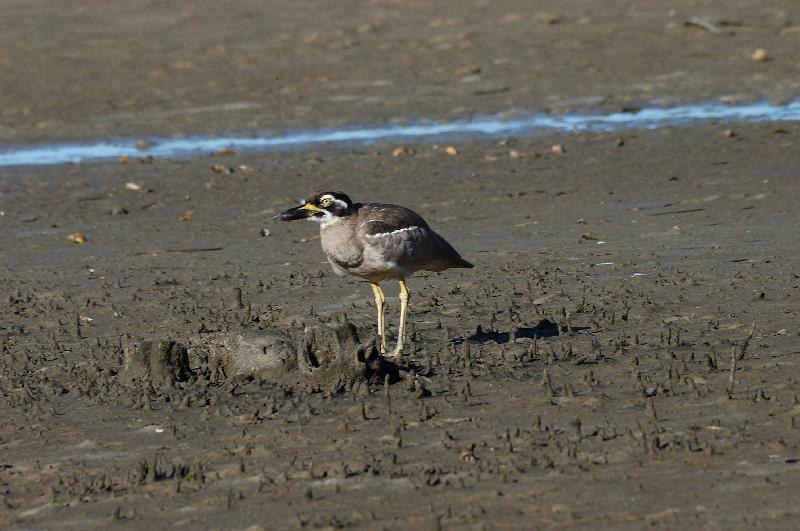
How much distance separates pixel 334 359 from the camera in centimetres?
834

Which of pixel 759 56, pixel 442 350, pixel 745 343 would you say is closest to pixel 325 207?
pixel 442 350

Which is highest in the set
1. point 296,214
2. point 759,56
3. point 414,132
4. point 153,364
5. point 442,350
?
point 759,56

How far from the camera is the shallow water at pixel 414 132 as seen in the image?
59.2 ft

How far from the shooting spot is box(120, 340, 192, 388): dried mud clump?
8602 mm

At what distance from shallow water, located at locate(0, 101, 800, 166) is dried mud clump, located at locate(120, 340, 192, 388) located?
9.28 meters

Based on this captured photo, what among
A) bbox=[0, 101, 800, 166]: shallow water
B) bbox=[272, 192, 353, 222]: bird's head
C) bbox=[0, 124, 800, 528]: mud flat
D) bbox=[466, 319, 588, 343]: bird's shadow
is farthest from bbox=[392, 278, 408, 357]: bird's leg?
bbox=[0, 101, 800, 166]: shallow water

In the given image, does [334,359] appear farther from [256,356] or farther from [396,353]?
[396,353]

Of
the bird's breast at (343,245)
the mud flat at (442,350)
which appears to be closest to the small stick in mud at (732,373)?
the mud flat at (442,350)

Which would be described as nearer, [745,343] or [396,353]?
[745,343]

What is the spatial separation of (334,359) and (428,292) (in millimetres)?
2829

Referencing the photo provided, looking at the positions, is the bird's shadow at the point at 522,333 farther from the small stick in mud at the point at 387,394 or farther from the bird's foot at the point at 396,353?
the small stick in mud at the point at 387,394

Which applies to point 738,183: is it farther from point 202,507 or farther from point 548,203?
point 202,507

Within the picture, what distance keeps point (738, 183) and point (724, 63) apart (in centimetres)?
701

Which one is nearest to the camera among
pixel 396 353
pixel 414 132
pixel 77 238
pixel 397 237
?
pixel 396 353
